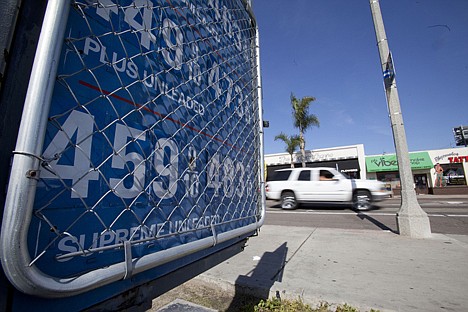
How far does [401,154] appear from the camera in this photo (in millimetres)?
6102

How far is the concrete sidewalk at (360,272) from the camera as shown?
267 centimetres

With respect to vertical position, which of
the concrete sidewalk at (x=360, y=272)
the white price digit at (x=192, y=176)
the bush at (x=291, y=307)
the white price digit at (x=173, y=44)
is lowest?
the bush at (x=291, y=307)

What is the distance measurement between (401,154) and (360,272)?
4.04 m

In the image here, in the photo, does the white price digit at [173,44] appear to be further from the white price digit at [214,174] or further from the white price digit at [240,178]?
the white price digit at [240,178]

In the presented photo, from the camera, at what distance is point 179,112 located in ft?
3.59

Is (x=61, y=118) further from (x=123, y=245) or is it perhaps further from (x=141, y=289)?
(x=141, y=289)

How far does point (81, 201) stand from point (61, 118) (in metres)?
0.26

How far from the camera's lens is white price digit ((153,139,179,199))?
98 centimetres

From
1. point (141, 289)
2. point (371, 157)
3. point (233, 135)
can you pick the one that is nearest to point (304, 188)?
point (233, 135)

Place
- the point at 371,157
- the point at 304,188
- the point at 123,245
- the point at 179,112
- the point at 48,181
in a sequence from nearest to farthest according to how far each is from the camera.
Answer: the point at 48,181 < the point at 123,245 < the point at 179,112 < the point at 304,188 < the point at 371,157

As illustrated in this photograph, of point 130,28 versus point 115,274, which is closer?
point 115,274

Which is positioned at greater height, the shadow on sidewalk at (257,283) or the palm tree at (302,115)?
the palm tree at (302,115)

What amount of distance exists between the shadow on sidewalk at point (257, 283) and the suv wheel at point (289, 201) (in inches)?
327

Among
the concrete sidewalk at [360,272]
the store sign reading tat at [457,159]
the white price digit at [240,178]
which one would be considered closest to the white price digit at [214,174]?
the white price digit at [240,178]
